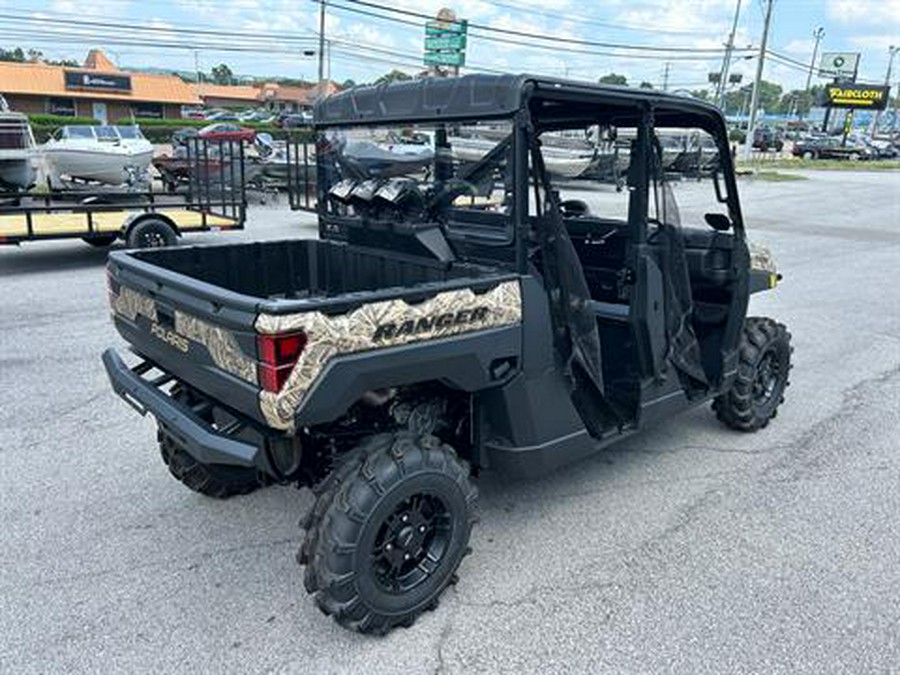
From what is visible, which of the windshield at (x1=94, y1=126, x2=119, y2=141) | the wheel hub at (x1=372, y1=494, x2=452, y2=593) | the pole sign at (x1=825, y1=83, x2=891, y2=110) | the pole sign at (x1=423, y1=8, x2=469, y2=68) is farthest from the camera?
the pole sign at (x1=825, y1=83, x2=891, y2=110)

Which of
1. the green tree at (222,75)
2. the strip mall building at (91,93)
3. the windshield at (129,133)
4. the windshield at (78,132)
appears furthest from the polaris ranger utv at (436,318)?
the green tree at (222,75)

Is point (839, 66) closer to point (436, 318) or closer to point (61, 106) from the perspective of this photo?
point (61, 106)

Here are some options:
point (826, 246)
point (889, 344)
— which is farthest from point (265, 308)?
point (826, 246)

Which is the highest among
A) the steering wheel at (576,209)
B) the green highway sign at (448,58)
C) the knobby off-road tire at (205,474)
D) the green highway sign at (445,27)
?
the green highway sign at (445,27)

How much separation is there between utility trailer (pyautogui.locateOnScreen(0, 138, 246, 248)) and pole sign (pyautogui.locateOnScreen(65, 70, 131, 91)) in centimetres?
5107

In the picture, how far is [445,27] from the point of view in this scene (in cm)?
4116

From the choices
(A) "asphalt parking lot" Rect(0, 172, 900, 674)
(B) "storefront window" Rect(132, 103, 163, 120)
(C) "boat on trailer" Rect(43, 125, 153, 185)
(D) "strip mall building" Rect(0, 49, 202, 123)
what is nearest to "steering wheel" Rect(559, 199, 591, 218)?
(A) "asphalt parking lot" Rect(0, 172, 900, 674)

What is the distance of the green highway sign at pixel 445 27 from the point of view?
4006cm

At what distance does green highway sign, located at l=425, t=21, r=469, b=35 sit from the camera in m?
40.1

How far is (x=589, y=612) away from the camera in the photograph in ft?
10.0

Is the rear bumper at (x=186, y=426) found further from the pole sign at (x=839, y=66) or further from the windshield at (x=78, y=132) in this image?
the pole sign at (x=839, y=66)

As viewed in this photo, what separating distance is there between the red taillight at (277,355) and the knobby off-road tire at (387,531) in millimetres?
514

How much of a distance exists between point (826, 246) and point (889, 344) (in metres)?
7.25

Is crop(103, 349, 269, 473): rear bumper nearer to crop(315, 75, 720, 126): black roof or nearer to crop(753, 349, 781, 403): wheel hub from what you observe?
crop(315, 75, 720, 126): black roof
